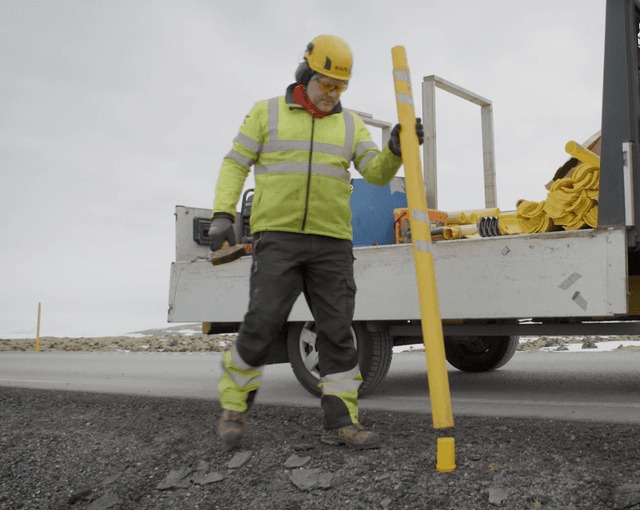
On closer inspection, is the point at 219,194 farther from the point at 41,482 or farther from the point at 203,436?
the point at 41,482

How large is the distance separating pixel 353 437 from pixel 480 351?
403cm

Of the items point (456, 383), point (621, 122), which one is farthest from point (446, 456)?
point (456, 383)

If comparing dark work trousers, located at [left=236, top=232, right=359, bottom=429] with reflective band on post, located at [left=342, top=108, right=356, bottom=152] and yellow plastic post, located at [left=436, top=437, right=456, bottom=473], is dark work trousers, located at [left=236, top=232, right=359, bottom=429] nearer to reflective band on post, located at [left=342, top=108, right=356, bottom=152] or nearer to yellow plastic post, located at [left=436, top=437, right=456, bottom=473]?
reflective band on post, located at [left=342, top=108, right=356, bottom=152]

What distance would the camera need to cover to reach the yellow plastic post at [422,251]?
3.02 metres

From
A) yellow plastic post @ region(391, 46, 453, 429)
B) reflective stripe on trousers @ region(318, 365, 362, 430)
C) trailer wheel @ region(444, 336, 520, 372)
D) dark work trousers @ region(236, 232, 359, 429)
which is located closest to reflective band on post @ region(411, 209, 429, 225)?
yellow plastic post @ region(391, 46, 453, 429)

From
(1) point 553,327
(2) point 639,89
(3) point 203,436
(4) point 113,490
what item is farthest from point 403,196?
(4) point 113,490

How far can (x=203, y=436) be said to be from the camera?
359 cm

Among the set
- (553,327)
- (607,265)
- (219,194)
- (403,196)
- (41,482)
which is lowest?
(41,482)

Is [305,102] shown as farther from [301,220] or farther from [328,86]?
[301,220]

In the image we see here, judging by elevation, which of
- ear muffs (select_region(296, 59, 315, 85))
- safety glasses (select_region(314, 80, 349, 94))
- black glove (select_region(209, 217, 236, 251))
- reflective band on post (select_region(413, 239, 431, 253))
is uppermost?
ear muffs (select_region(296, 59, 315, 85))

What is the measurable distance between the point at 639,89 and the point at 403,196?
2463mm

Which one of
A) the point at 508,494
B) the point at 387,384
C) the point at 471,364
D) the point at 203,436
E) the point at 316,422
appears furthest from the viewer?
the point at 471,364

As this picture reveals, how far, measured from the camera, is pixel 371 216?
5.83 meters

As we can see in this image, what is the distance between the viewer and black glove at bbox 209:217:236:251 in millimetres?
3412
